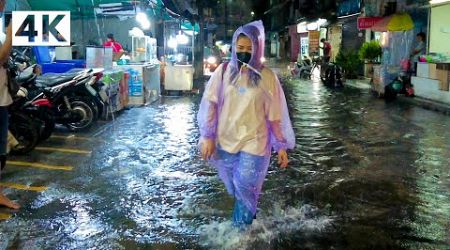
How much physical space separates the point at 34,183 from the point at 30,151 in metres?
1.74

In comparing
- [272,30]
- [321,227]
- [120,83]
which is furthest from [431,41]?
[272,30]

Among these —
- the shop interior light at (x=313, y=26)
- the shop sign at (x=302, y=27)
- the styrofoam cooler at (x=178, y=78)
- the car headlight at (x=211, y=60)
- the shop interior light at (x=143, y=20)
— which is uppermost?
the shop sign at (x=302, y=27)

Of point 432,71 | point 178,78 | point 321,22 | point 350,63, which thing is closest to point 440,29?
point 432,71

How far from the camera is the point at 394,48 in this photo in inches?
672

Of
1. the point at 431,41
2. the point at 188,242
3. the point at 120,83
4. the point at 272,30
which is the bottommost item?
the point at 188,242

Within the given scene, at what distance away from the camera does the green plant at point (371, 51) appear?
21266 millimetres

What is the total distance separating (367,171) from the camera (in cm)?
685

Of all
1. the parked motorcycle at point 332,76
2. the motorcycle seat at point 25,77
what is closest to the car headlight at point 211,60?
→ the parked motorcycle at point 332,76

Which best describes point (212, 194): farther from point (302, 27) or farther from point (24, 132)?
point (302, 27)

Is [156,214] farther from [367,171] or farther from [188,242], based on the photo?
[367,171]

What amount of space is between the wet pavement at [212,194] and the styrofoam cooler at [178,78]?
638 cm

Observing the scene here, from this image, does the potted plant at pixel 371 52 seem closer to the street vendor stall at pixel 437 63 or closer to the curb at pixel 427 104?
the street vendor stall at pixel 437 63

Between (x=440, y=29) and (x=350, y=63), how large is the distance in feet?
26.0

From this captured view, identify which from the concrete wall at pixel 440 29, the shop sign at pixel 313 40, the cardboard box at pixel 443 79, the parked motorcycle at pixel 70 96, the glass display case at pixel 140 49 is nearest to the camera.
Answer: the parked motorcycle at pixel 70 96
